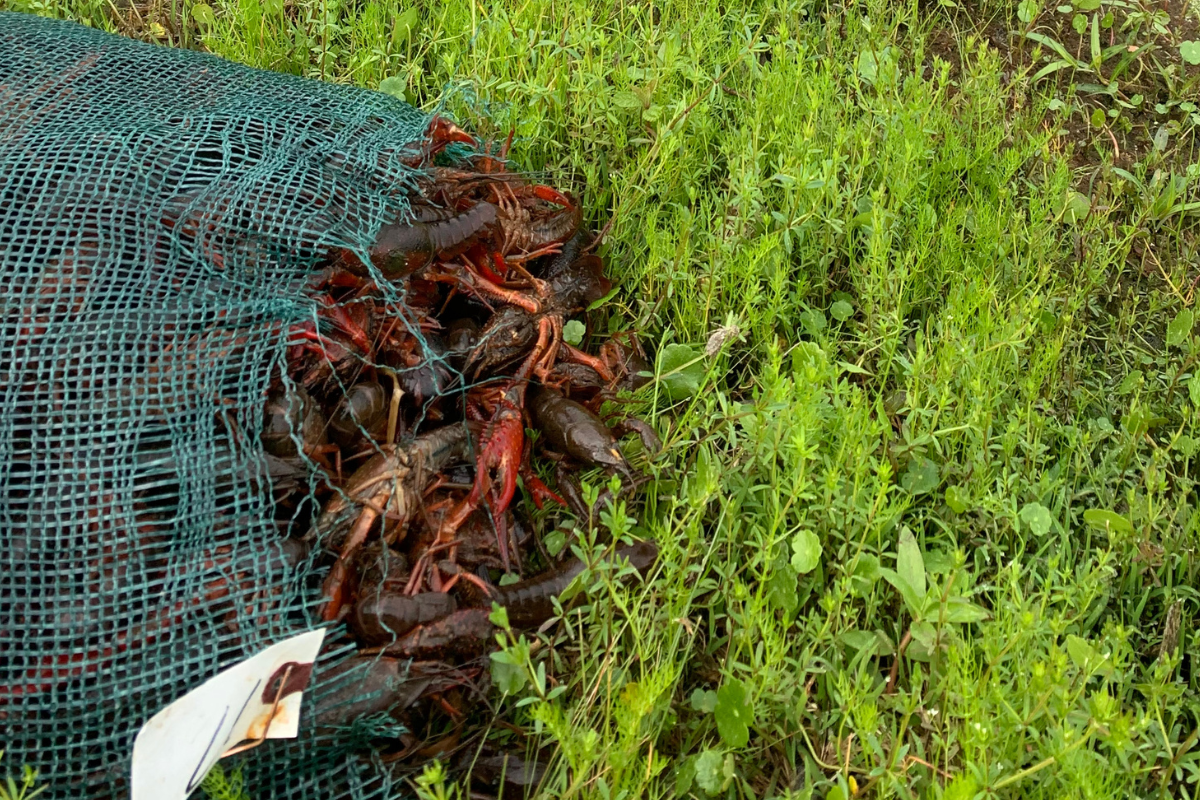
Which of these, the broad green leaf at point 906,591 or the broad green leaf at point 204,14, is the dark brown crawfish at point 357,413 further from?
the broad green leaf at point 204,14

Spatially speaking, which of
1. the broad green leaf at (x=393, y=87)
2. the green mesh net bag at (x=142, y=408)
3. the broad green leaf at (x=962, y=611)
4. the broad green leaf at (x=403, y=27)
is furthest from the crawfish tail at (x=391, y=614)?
the broad green leaf at (x=403, y=27)

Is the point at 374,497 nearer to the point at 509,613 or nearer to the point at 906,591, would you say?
the point at 509,613

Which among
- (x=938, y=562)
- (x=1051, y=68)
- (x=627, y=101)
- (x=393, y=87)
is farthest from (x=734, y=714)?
(x=1051, y=68)

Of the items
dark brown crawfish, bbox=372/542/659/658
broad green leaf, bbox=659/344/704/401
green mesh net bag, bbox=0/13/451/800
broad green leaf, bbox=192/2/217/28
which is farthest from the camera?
broad green leaf, bbox=192/2/217/28

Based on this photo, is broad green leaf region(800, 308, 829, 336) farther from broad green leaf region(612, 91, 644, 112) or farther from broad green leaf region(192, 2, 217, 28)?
broad green leaf region(192, 2, 217, 28)

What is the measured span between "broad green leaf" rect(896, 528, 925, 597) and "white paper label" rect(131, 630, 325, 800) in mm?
1440

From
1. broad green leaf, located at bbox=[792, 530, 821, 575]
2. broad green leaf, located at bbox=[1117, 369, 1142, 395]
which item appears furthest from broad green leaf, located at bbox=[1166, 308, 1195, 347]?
broad green leaf, located at bbox=[792, 530, 821, 575]

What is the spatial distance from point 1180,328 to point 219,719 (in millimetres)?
3166

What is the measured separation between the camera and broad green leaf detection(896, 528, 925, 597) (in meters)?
2.48

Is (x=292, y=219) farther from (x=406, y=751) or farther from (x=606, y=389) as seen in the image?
(x=406, y=751)

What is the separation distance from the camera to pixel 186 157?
8.58ft

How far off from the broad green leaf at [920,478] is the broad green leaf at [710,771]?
101 centimetres

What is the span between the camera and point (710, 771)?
2201mm

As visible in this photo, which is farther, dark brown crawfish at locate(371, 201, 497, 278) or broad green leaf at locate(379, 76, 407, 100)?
broad green leaf at locate(379, 76, 407, 100)
